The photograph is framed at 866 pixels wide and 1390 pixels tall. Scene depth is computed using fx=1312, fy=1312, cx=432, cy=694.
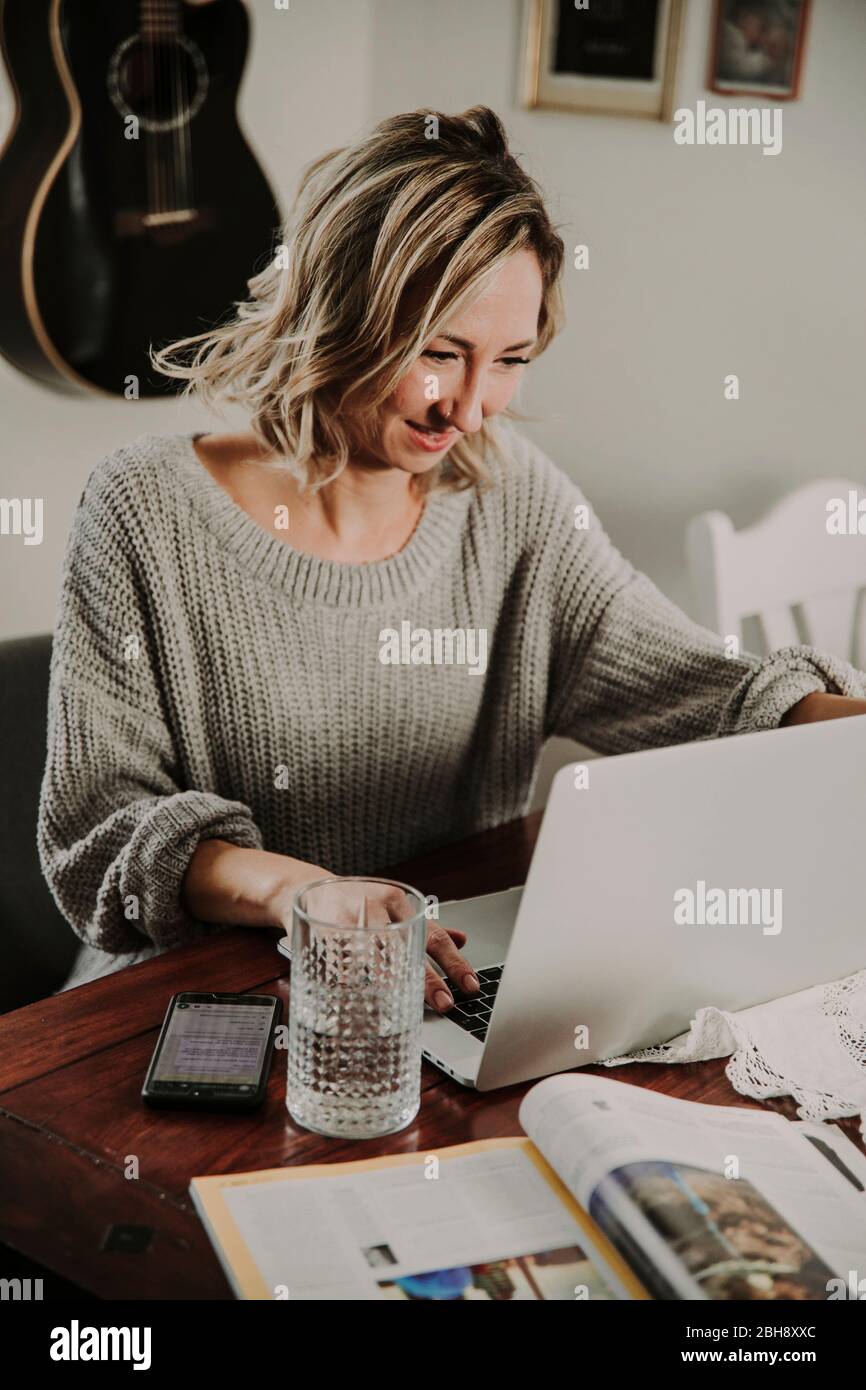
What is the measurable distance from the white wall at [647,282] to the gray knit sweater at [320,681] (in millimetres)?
691

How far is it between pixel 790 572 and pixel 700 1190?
4.27ft

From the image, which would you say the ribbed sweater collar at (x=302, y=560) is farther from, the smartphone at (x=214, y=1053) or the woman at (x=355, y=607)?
the smartphone at (x=214, y=1053)

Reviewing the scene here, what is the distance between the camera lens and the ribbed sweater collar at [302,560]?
1.27 m

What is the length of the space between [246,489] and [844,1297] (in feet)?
3.01

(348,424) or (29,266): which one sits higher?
(29,266)

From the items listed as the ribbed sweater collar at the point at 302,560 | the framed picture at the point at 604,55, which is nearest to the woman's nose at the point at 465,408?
the ribbed sweater collar at the point at 302,560

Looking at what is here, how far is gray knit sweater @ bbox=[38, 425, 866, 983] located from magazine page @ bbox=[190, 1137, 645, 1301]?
37cm

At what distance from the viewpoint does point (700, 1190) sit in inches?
26.9

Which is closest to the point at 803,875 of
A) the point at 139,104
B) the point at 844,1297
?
the point at 844,1297

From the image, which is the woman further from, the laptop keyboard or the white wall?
the white wall

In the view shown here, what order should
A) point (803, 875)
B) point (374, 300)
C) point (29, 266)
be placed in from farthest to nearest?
point (29, 266)
point (374, 300)
point (803, 875)

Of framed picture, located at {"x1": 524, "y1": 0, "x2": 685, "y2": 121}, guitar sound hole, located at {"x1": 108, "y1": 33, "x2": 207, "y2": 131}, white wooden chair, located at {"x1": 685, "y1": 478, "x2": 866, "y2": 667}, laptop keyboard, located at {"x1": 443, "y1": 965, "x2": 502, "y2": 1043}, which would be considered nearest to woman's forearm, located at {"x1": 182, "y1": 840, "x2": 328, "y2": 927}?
laptop keyboard, located at {"x1": 443, "y1": 965, "x2": 502, "y2": 1043}

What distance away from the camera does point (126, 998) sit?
0.92 m

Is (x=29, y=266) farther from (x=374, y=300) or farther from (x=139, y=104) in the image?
(x=374, y=300)
